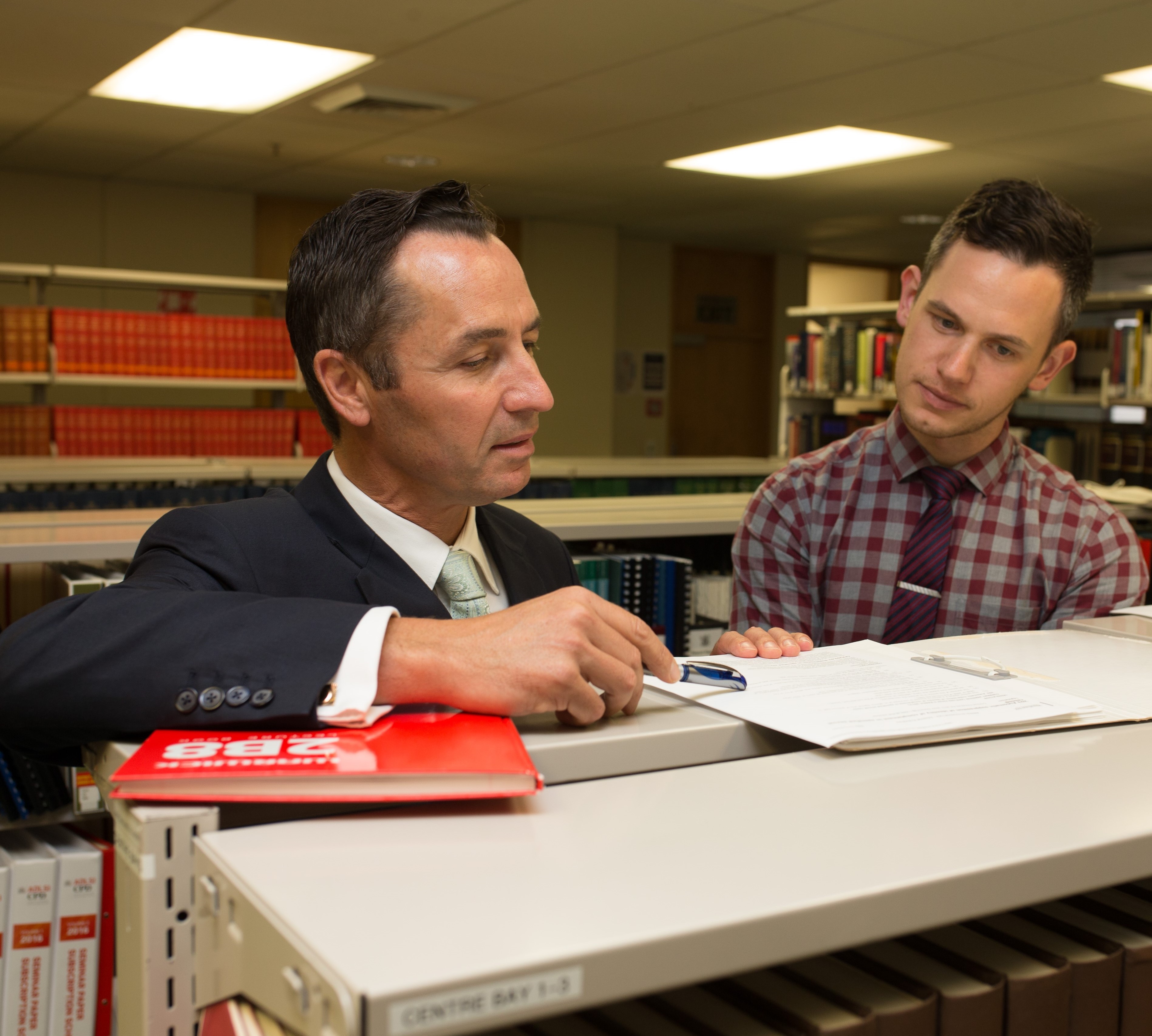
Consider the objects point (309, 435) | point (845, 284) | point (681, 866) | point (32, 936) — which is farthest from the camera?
point (845, 284)

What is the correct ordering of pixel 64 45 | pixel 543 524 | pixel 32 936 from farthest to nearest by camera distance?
pixel 64 45 < pixel 543 524 < pixel 32 936

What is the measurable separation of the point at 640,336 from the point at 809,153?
363 cm

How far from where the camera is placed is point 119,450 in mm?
5719

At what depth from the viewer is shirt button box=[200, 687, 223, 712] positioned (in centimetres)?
77

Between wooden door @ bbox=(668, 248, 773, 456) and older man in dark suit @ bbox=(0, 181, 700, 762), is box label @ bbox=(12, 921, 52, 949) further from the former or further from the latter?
wooden door @ bbox=(668, 248, 773, 456)

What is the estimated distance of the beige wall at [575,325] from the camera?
28.5ft

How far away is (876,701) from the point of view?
887 mm

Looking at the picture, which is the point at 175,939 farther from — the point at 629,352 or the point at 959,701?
the point at 629,352

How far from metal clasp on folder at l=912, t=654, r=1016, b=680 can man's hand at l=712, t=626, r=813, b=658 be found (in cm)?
11

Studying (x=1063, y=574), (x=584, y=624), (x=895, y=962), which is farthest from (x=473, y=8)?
(x=895, y=962)

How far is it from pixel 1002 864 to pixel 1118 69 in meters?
4.60

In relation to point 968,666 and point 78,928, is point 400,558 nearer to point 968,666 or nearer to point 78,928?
point 968,666

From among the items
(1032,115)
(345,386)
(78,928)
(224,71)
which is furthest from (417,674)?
(1032,115)

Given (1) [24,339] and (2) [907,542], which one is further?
(1) [24,339]
